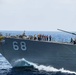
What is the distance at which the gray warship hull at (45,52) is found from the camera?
133 ft

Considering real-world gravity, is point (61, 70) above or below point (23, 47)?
below

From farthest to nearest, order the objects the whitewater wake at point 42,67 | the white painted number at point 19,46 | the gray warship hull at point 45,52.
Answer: the whitewater wake at point 42,67 < the gray warship hull at point 45,52 < the white painted number at point 19,46

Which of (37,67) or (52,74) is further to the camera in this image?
(37,67)

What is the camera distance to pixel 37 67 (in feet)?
136

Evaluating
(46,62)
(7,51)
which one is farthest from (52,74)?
(7,51)

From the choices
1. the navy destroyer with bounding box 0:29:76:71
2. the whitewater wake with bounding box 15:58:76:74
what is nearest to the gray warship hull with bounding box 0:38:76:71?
the navy destroyer with bounding box 0:29:76:71

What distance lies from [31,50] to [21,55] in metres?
1.30

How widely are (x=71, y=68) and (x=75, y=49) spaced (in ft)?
7.47

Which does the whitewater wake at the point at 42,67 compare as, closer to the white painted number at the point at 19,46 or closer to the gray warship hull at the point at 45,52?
the gray warship hull at the point at 45,52

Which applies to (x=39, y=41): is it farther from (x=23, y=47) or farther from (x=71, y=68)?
(x=71, y=68)

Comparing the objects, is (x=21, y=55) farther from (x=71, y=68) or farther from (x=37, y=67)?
(x=71, y=68)

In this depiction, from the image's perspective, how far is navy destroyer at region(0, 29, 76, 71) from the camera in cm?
4069

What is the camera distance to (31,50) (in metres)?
40.9

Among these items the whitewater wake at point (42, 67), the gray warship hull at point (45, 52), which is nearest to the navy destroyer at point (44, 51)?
the gray warship hull at point (45, 52)
